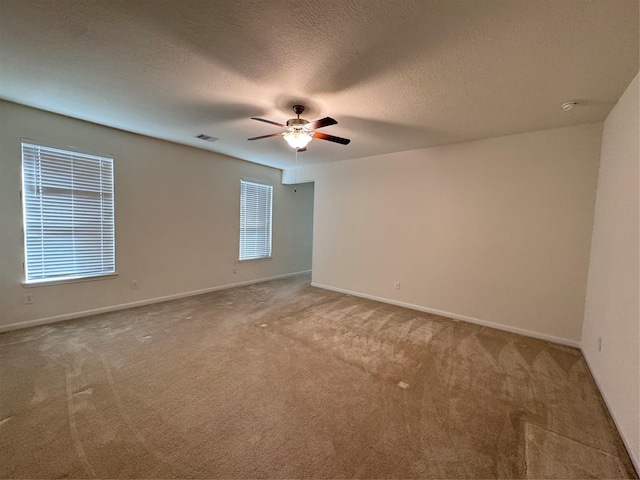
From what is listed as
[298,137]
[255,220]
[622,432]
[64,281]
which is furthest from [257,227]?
[622,432]

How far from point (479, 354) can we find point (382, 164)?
316cm

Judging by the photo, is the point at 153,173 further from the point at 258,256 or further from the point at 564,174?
the point at 564,174

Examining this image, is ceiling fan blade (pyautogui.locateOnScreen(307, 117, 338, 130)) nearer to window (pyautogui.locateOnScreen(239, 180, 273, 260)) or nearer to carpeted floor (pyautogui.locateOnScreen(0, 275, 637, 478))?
carpeted floor (pyautogui.locateOnScreen(0, 275, 637, 478))

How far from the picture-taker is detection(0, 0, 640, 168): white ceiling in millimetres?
1545

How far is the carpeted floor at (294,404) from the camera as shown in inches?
59.1

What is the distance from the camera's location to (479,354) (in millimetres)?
2836

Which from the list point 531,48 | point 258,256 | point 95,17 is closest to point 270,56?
point 95,17

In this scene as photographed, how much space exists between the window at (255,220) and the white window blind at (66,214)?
2.22 m

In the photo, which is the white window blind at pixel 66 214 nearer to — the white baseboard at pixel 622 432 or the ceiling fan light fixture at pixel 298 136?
the ceiling fan light fixture at pixel 298 136

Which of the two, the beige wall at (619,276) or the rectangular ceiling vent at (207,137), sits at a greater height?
the rectangular ceiling vent at (207,137)

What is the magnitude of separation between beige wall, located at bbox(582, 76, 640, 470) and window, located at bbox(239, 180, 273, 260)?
204 inches

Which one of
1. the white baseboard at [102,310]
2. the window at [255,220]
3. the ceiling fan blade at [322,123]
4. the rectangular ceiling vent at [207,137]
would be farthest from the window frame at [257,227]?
the ceiling fan blade at [322,123]

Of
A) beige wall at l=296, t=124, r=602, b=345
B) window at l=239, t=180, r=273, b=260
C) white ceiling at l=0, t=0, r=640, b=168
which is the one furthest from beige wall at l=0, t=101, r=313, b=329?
beige wall at l=296, t=124, r=602, b=345

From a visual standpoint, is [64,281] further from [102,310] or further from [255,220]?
[255,220]
